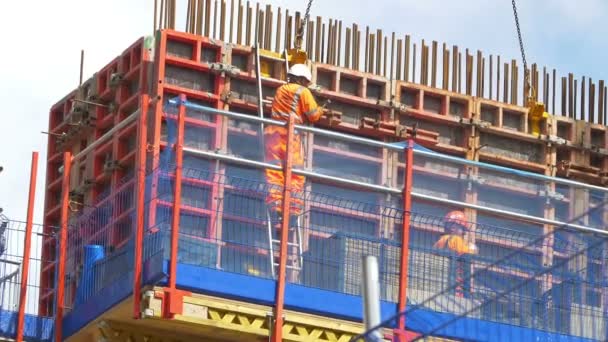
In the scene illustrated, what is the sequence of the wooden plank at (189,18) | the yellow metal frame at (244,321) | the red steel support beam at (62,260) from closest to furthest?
1. the yellow metal frame at (244,321)
2. the red steel support beam at (62,260)
3. the wooden plank at (189,18)

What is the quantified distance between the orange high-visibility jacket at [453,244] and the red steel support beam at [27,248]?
531 centimetres

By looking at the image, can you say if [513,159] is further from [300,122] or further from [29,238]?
[29,238]

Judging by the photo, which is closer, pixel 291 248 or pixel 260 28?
pixel 291 248

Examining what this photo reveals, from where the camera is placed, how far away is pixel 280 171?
28.6 m

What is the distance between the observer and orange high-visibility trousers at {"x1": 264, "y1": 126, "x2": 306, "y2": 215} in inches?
1123

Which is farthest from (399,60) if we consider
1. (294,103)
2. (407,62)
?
(294,103)

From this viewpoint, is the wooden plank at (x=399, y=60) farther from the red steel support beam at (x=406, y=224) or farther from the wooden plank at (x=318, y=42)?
the red steel support beam at (x=406, y=224)

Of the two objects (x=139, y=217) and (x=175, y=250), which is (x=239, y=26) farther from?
(x=175, y=250)

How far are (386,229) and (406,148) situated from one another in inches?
42.3

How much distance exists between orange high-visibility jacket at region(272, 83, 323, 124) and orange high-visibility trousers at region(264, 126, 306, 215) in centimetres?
262

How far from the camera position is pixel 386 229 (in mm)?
28875

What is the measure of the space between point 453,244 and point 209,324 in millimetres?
3154

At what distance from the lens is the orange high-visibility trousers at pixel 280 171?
2853cm

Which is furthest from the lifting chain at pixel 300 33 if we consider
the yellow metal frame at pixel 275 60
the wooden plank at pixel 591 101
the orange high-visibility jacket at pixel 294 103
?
the wooden plank at pixel 591 101
